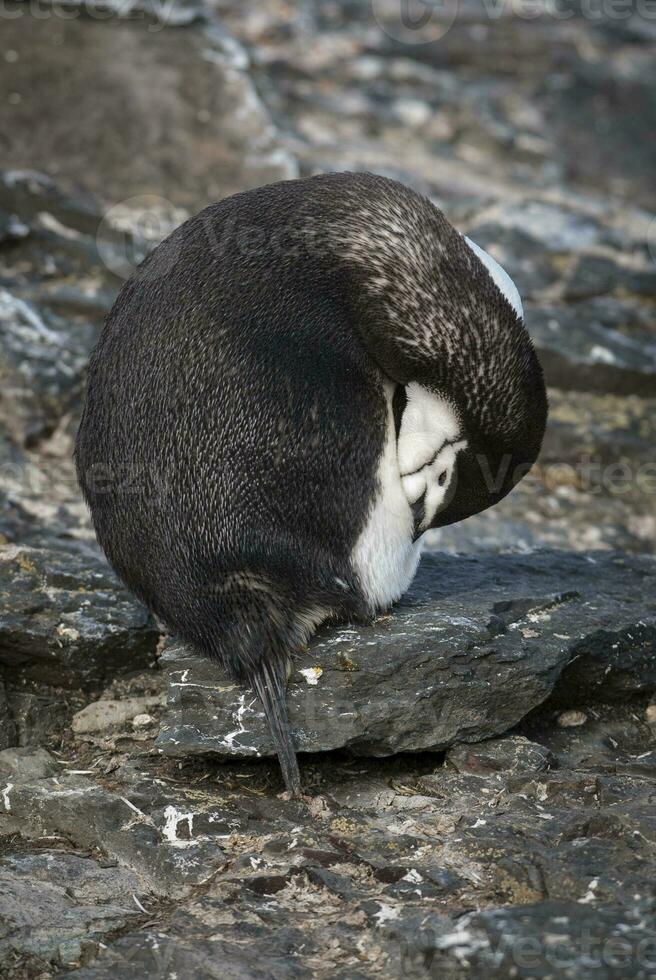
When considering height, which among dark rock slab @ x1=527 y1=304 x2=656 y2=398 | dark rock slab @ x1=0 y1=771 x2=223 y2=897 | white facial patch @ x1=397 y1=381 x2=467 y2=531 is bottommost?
dark rock slab @ x1=527 y1=304 x2=656 y2=398

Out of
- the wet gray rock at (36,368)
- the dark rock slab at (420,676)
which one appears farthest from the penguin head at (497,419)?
the wet gray rock at (36,368)

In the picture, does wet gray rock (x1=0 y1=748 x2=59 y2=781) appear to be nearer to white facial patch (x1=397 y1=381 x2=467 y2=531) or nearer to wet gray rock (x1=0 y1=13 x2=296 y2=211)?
white facial patch (x1=397 y1=381 x2=467 y2=531)

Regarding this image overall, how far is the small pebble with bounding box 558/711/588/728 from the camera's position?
449cm

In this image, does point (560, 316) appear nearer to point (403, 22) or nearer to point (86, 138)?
point (86, 138)

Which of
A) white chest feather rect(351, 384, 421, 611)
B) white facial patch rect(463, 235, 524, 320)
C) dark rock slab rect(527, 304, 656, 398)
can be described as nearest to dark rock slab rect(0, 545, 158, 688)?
white chest feather rect(351, 384, 421, 611)

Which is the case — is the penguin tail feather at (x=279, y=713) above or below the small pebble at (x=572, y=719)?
above

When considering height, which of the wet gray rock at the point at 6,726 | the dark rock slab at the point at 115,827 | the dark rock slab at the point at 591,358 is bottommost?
the dark rock slab at the point at 591,358

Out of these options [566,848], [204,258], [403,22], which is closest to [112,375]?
[204,258]

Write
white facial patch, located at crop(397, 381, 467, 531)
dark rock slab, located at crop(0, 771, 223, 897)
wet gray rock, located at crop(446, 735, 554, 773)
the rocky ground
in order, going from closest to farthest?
the rocky ground < dark rock slab, located at crop(0, 771, 223, 897) < wet gray rock, located at crop(446, 735, 554, 773) < white facial patch, located at crop(397, 381, 467, 531)

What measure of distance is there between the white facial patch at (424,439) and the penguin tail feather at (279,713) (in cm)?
81

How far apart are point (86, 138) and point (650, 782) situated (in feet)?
23.9

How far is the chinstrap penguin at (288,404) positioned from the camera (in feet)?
13.2

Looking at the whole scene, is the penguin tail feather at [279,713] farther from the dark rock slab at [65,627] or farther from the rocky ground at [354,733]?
the dark rock slab at [65,627]

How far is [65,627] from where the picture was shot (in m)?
4.54
